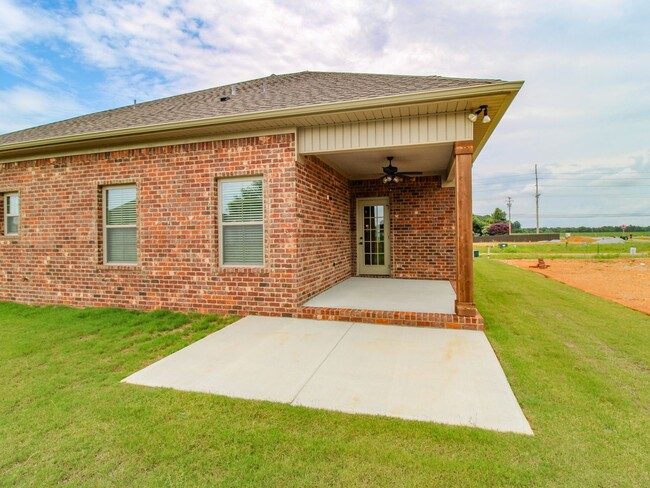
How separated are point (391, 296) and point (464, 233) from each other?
202cm

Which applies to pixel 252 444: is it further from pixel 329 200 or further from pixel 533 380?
pixel 329 200

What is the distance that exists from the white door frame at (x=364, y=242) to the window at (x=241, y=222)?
410 cm

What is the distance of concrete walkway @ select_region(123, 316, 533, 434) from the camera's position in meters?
2.46

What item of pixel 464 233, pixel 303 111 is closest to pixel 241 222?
pixel 303 111

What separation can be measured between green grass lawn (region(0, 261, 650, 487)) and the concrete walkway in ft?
0.53

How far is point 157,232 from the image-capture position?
5.55m

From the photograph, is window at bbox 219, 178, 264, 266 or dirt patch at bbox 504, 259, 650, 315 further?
dirt patch at bbox 504, 259, 650, 315

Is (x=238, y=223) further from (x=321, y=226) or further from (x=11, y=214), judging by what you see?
(x=11, y=214)

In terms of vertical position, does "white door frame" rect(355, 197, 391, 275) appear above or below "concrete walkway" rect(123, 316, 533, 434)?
above

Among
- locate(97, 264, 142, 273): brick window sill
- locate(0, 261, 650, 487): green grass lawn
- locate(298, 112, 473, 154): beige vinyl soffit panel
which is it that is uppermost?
locate(298, 112, 473, 154): beige vinyl soffit panel

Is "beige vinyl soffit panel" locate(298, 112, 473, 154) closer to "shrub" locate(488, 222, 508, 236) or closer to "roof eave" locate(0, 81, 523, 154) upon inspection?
"roof eave" locate(0, 81, 523, 154)

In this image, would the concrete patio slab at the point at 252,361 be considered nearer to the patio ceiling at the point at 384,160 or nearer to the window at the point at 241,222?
the window at the point at 241,222

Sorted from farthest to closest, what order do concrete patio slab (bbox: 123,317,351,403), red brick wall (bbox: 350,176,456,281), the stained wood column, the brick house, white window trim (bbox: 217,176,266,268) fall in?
red brick wall (bbox: 350,176,456,281) → white window trim (bbox: 217,176,266,268) → the brick house → the stained wood column → concrete patio slab (bbox: 123,317,351,403)

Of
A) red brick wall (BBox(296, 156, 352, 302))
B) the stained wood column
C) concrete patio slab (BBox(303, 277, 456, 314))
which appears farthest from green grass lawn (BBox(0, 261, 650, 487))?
red brick wall (BBox(296, 156, 352, 302))
